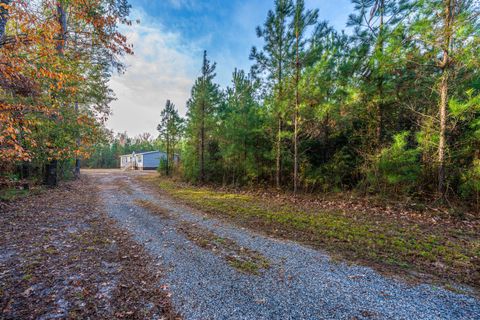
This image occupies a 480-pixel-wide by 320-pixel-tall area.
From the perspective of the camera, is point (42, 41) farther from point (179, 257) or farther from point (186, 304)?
point (186, 304)

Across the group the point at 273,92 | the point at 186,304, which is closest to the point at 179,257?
the point at 186,304

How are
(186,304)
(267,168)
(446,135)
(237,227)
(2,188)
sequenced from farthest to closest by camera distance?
(267,168)
(2,188)
(446,135)
(237,227)
(186,304)

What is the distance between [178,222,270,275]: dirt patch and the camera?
3.18m

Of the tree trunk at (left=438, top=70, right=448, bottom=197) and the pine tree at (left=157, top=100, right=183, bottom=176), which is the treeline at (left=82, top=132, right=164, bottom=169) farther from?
the tree trunk at (left=438, top=70, right=448, bottom=197)

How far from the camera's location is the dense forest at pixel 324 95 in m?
5.14

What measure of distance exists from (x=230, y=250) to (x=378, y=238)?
323 centimetres

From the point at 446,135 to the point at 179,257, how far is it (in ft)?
28.7

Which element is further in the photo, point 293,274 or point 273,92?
point 273,92

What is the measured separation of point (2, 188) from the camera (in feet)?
27.4

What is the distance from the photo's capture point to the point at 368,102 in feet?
26.5

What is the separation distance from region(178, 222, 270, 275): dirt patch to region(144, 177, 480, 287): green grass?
3.81ft

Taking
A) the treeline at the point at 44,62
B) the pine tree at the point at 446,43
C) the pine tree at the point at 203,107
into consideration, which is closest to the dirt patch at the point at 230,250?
the treeline at the point at 44,62

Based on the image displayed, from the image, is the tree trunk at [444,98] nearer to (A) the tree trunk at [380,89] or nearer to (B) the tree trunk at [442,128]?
(B) the tree trunk at [442,128]

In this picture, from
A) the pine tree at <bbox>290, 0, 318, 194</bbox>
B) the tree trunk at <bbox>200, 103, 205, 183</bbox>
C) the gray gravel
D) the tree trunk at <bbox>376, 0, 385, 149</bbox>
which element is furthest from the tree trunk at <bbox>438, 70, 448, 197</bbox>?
the tree trunk at <bbox>200, 103, 205, 183</bbox>
